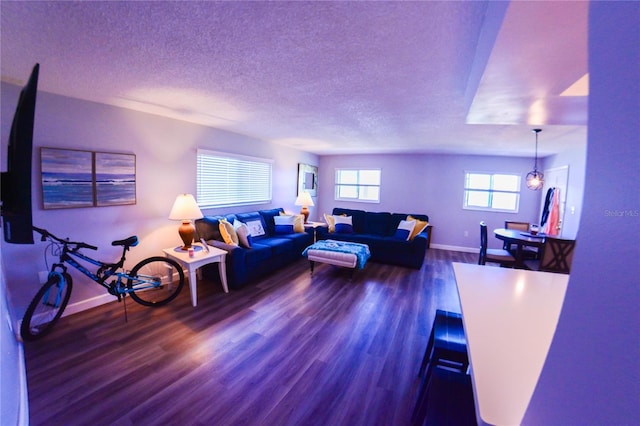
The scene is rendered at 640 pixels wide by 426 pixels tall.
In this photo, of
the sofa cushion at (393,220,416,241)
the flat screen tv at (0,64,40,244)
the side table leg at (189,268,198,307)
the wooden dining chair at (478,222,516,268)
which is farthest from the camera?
the sofa cushion at (393,220,416,241)

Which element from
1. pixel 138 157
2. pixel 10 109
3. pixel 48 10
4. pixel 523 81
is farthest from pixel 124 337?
pixel 523 81

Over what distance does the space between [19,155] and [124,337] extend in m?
2.09

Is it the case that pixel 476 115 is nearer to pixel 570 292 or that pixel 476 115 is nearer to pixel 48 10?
pixel 570 292

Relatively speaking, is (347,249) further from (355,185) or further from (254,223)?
(355,185)

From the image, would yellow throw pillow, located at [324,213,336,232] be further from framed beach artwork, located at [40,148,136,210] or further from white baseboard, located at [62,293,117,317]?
white baseboard, located at [62,293,117,317]

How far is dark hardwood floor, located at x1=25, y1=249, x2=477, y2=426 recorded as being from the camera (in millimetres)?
1658

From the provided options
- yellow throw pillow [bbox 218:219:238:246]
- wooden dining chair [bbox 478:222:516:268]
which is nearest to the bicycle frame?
yellow throw pillow [bbox 218:219:238:246]

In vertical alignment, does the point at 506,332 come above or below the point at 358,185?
below

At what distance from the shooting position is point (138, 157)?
316cm

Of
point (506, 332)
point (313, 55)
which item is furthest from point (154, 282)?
point (506, 332)

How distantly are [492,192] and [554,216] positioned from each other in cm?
147

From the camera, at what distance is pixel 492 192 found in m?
6.01

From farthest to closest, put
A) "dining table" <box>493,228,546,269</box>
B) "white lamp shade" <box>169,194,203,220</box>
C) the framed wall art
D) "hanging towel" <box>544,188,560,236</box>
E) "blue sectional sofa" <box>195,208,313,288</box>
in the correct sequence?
the framed wall art → "hanging towel" <box>544,188,560,236</box> → "dining table" <box>493,228,546,269</box> → "blue sectional sofa" <box>195,208,313,288</box> → "white lamp shade" <box>169,194,203,220</box>

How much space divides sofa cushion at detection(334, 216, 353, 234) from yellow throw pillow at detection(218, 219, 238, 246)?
2287 millimetres
